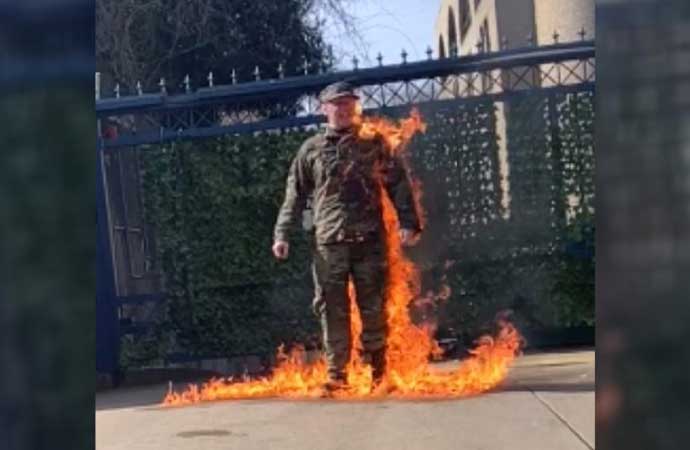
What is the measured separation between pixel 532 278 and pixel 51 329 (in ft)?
19.2

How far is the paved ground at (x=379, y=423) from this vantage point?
4.09 m

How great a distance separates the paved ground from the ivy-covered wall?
151 cm

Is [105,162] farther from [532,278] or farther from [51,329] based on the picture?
[51,329]

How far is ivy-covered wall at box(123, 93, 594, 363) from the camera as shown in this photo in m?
7.25

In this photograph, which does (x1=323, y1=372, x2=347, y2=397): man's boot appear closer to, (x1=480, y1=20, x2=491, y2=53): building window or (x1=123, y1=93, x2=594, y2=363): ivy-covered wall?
(x1=123, y1=93, x2=594, y2=363): ivy-covered wall

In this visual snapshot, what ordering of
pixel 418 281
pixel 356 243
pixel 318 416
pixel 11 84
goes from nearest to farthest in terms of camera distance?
pixel 11 84, pixel 318 416, pixel 356 243, pixel 418 281

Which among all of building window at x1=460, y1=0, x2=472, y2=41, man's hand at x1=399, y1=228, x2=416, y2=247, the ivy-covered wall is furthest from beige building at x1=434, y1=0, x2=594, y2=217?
man's hand at x1=399, y1=228, x2=416, y2=247

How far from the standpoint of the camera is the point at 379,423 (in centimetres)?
456

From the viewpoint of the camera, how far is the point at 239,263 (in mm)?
7285

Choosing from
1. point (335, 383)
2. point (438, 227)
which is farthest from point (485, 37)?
point (335, 383)

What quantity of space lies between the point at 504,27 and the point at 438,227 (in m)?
2.70

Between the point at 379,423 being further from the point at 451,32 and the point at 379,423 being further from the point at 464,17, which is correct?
the point at 464,17

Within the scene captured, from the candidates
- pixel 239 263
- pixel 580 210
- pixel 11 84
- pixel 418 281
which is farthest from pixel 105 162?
pixel 11 84

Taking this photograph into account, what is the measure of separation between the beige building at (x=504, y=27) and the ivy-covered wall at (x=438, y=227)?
155 millimetres
